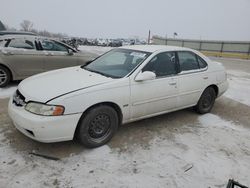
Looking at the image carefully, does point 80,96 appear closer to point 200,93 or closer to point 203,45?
point 200,93

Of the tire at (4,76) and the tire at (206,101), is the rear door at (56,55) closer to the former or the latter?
the tire at (4,76)

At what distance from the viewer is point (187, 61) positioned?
466cm

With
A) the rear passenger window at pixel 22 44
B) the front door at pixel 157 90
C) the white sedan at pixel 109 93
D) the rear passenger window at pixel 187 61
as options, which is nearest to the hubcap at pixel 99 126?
the white sedan at pixel 109 93

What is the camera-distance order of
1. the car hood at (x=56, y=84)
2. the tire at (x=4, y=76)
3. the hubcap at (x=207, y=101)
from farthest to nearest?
the tire at (x=4, y=76) < the hubcap at (x=207, y=101) < the car hood at (x=56, y=84)

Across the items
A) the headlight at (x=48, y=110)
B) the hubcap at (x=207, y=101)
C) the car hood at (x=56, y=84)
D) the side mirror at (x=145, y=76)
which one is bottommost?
the hubcap at (x=207, y=101)

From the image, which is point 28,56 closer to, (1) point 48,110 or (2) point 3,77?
(2) point 3,77

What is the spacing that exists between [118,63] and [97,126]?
1382mm

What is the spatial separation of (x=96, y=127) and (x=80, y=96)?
0.58 meters

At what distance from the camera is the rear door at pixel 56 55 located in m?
6.84

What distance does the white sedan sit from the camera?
3033 mm

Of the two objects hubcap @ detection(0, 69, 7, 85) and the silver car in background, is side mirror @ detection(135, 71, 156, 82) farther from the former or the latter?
hubcap @ detection(0, 69, 7, 85)

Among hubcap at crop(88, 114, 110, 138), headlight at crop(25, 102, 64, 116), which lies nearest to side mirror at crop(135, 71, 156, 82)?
hubcap at crop(88, 114, 110, 138)

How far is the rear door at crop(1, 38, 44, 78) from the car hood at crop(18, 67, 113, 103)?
2.85 m

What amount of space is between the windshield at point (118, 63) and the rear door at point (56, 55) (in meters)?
2.75
